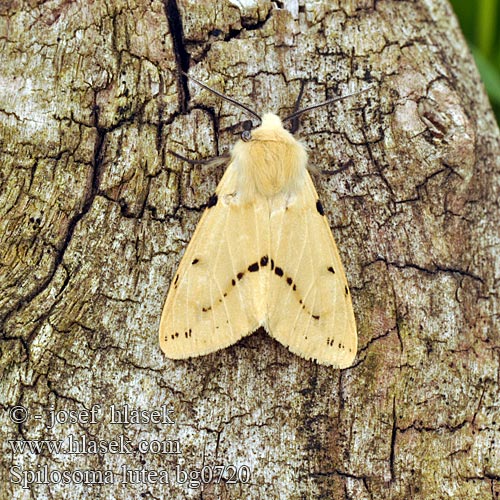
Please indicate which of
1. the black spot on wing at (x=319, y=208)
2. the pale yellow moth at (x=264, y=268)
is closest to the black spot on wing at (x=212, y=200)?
the pale yellow moth at (x=264, y=268)

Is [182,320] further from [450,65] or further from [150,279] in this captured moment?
[450,65]

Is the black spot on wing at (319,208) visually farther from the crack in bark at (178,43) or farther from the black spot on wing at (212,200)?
the crack in bark at (178,43)

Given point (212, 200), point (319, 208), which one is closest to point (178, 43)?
point (212, 200)

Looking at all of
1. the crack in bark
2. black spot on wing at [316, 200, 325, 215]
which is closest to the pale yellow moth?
black spot on wing at [316, 200, 325, 215]

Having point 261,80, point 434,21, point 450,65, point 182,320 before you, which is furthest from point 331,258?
point 434,21

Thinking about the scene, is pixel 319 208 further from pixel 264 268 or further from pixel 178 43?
pixel 178 43
